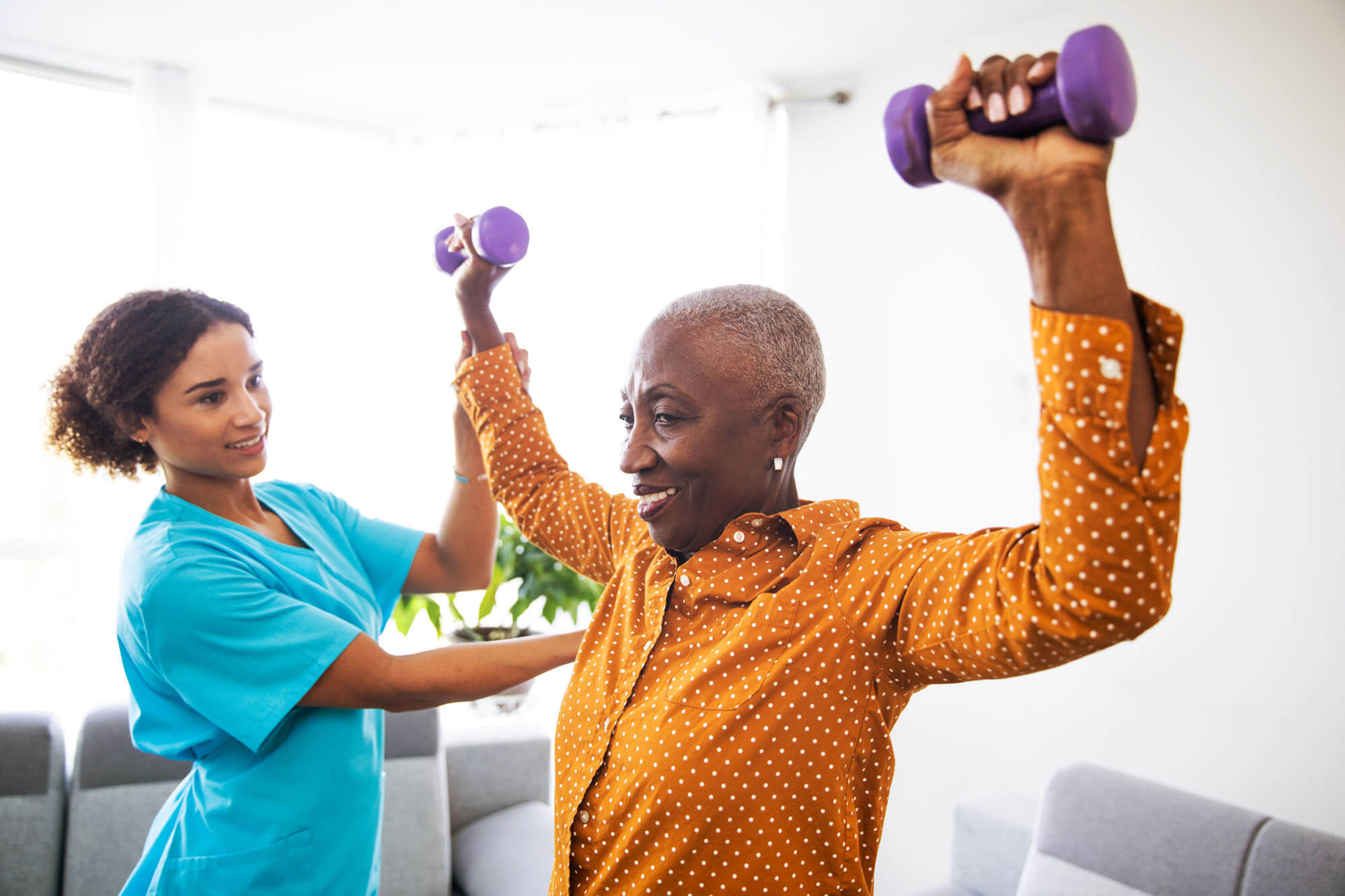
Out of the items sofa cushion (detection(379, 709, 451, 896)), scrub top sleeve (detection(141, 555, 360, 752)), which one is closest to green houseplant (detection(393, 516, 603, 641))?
sofa cushion (detection(379, 709, 451, 896))

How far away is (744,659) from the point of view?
852mm

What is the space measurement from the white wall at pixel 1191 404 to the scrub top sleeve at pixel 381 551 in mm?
2031

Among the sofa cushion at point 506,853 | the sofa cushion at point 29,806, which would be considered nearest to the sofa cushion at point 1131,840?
the sofa cushion at point 506,853

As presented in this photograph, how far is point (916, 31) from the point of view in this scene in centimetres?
296

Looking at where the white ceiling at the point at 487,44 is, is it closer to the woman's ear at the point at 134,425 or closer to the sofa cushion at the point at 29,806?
the woman's ear at the point at 134,425

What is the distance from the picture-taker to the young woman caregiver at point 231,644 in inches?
45.7

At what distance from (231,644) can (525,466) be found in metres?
0.46

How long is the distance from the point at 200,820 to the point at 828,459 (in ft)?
8.75

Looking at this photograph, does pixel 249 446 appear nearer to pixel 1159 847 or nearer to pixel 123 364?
pixel 123 364

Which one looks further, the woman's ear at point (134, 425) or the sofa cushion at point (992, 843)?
the sofa cushion at point (992, 843)

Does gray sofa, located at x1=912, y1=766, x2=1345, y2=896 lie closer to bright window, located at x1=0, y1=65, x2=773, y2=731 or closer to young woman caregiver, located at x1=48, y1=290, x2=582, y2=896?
young woman caregiver, located at x1=48, y1=290, x2=582, y2=896

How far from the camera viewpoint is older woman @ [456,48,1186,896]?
601 millimetres

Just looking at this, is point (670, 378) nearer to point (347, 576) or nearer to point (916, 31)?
point (347, 576)

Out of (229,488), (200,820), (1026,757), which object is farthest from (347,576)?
(1026,757)
